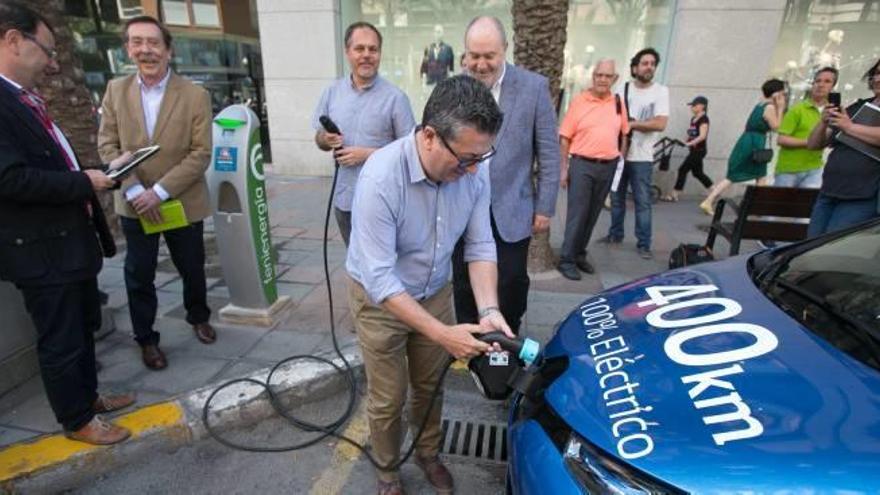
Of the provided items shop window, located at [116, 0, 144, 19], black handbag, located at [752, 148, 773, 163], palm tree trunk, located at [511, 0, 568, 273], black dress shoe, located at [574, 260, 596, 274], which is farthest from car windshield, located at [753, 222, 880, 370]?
shop window, located at [116, 0, 144, 19]

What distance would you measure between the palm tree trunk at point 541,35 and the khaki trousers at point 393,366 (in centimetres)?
261

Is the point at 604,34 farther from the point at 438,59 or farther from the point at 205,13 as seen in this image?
the point at 205,13

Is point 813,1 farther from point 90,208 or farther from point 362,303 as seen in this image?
point 90,208

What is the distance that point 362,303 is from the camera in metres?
1.99

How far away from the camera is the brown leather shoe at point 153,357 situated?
306cm

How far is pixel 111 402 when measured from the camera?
267 centimetres

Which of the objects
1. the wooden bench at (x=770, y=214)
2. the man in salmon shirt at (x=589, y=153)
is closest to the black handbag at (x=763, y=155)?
the wooden bench at (x=770, y=214)

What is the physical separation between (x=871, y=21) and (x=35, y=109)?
10.7 metres

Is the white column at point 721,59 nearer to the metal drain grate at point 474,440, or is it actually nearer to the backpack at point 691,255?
the backpack at point 691,255

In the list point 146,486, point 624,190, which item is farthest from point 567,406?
point 624,190

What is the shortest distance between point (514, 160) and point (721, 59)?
6.30m

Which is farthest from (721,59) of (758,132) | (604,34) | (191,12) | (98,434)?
(191,12)

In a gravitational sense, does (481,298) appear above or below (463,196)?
below

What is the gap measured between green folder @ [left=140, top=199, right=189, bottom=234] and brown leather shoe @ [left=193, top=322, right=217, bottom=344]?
2.50 feet
